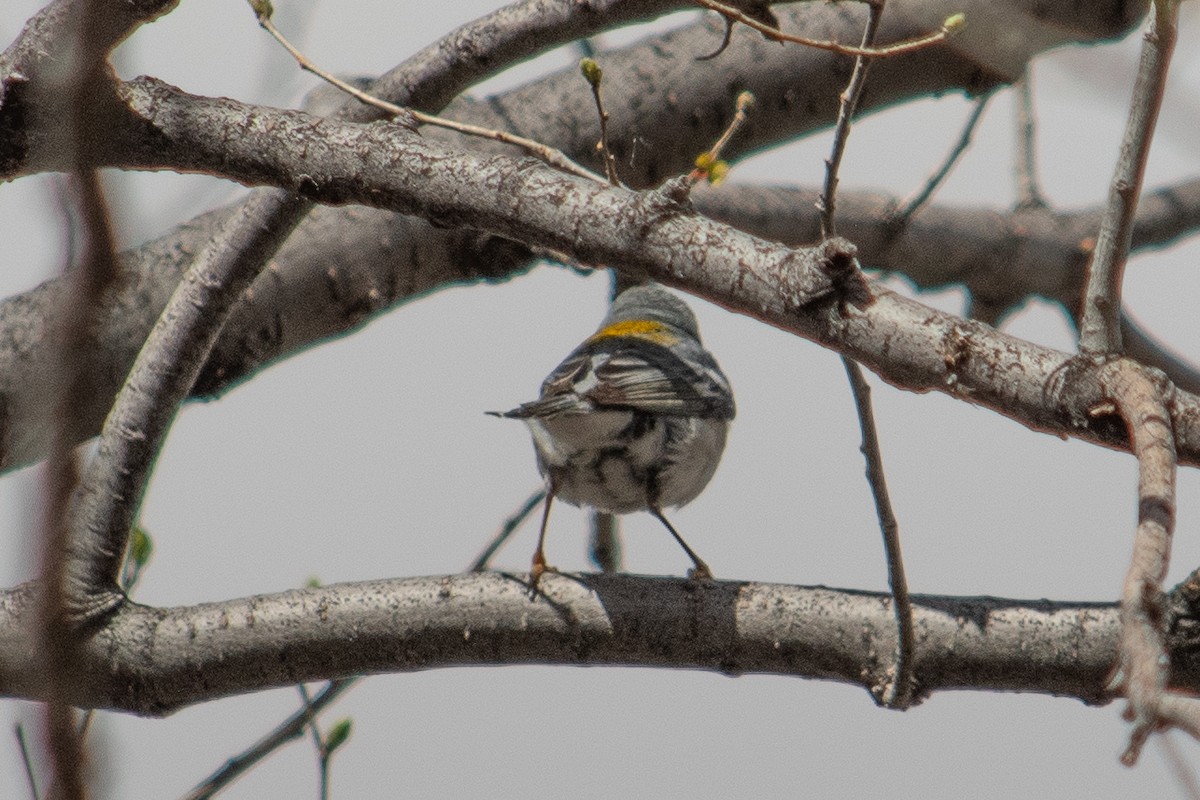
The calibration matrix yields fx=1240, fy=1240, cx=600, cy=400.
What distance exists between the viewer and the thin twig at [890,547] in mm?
1821

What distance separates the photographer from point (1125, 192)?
5.41 ft

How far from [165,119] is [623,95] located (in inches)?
80.4

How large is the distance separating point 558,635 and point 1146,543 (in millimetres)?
1519

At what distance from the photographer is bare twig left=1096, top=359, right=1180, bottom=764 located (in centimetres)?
87

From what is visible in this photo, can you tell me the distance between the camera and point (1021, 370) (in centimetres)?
157

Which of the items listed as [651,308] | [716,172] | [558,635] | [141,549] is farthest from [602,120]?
[651,308]

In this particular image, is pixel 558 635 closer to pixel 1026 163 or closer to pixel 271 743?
pixel 271 743

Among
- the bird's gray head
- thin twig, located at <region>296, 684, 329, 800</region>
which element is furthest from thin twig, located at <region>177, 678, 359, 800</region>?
the bird's gray head

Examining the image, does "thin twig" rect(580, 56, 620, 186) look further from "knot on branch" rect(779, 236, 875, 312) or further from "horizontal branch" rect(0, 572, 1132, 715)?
"horizontal branch" rect(0, 572, 1132, 715)

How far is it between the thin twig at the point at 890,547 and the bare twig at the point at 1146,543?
1.26 ft

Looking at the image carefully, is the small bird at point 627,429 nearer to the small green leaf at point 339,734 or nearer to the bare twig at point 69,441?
the small green leaf at point 339,734

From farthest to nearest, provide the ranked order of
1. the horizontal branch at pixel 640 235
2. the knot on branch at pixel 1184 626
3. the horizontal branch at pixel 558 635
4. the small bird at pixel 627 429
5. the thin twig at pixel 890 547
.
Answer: the small bird at pixel 627 429, the horizontal branch at pixel 558 635, the knot on branch at pixel 1184 626, the thin twig at pixel 890 547, the horizontal branch at pixel 640 235

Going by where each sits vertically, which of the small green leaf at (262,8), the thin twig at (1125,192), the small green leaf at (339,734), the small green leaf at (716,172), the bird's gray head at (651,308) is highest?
the bird's gray head at (651,308)

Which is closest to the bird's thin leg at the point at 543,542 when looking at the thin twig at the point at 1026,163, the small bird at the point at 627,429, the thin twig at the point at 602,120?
the small bird at the point at 627,429
